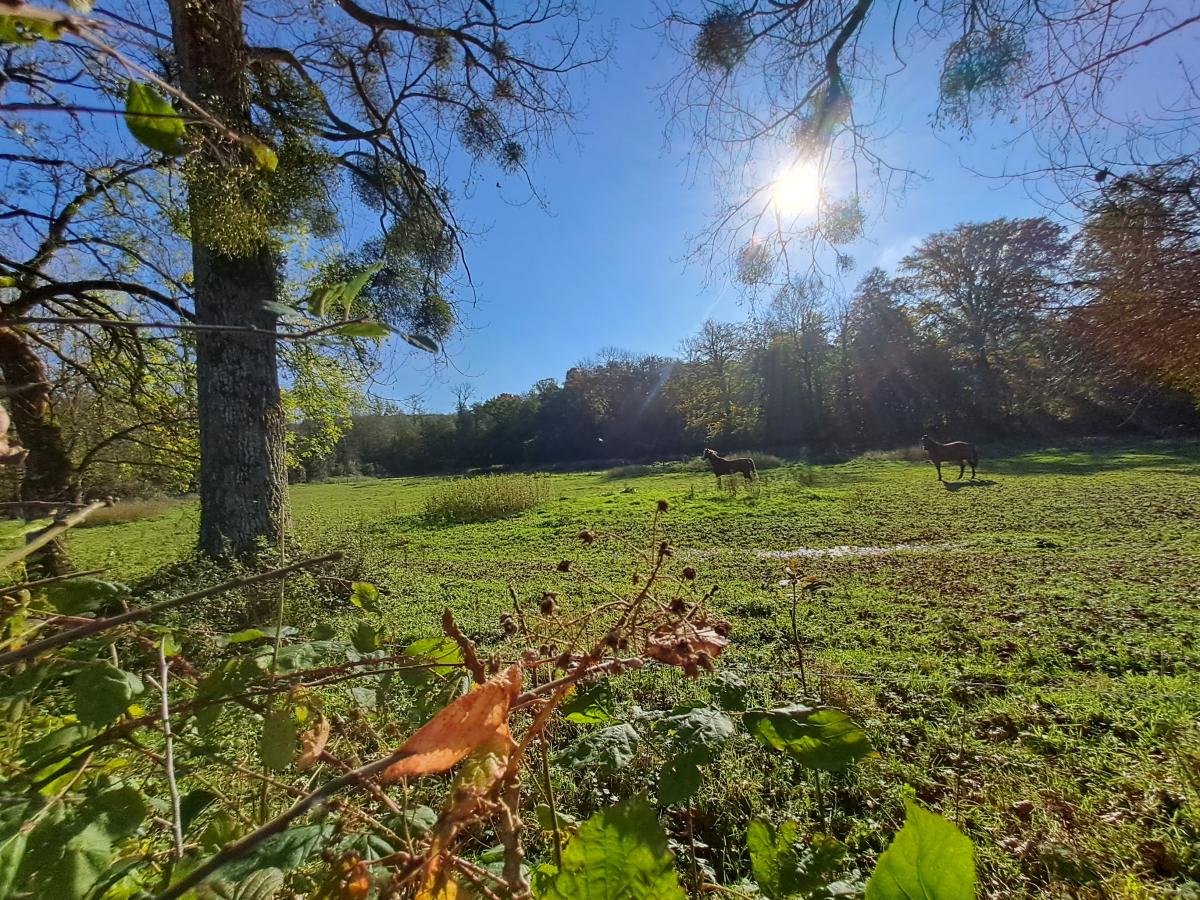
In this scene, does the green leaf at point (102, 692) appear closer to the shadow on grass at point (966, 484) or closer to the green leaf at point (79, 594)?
the green leaf at point (79, 594)

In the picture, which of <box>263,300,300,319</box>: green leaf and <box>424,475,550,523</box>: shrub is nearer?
<box>263,300,300,319</box>: green leaf

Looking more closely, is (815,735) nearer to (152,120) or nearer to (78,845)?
(78,845)

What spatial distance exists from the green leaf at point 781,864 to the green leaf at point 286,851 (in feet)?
1.34

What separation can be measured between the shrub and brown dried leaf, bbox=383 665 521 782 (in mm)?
11986

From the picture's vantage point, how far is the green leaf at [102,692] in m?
0.50

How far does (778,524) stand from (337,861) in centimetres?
862

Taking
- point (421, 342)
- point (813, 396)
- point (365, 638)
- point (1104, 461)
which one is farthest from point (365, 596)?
point (813, 396)

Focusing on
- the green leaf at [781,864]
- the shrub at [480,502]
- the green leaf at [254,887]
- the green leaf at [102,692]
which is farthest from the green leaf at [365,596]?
the shrub at [480,502]

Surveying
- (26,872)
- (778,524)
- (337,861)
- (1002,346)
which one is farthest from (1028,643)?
(1002,346)

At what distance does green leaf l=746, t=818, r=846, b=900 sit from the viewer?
552 mm

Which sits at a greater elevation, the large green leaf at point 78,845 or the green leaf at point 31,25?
the green leaf at point 31,25

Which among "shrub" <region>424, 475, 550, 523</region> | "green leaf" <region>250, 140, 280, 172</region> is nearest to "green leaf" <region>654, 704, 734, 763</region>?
"green leaf" <region>250, 140, 280, 172</region>

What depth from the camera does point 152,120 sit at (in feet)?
1.53

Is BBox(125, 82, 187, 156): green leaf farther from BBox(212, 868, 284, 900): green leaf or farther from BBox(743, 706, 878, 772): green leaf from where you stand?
BBox(743, 706, 878, 772): green leaf
